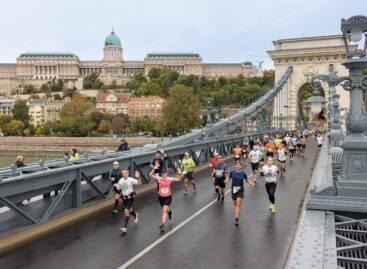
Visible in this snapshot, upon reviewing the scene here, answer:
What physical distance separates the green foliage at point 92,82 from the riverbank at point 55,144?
8604cm

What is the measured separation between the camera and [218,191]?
1331 cm

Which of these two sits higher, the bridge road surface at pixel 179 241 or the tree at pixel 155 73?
the tree at pixel 155 73

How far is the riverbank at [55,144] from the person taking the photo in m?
94.8

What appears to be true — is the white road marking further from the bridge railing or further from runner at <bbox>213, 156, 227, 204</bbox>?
the bridge railing

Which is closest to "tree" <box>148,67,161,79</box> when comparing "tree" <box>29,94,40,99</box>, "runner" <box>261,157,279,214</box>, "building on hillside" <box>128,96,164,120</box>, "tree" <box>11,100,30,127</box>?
"tree" <box>29,94,40,99</box>

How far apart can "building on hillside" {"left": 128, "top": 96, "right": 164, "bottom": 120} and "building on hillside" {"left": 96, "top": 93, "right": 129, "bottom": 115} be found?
2.22 meters

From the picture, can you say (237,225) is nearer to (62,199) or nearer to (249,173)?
(62,199)

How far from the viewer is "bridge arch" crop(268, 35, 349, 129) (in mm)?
Result: 45969

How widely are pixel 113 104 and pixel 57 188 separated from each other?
415 feet

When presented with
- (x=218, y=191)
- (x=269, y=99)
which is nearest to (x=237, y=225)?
(x=218, y=191)

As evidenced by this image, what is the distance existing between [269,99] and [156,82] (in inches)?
4625

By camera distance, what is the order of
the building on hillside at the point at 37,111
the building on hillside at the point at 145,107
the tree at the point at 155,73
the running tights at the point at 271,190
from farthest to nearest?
the tree at the point at 155,73 → the building on hillside at the point at 37,111 → the building on hillside at the point at 145,107 → the running tights at the point at 271,190

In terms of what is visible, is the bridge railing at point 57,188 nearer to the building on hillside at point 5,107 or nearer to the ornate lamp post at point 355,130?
the ornate lamp post at point 355,130

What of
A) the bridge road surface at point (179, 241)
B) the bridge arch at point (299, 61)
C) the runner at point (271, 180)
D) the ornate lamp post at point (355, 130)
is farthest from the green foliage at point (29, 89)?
the ornate lamp post at point (355, 130)
